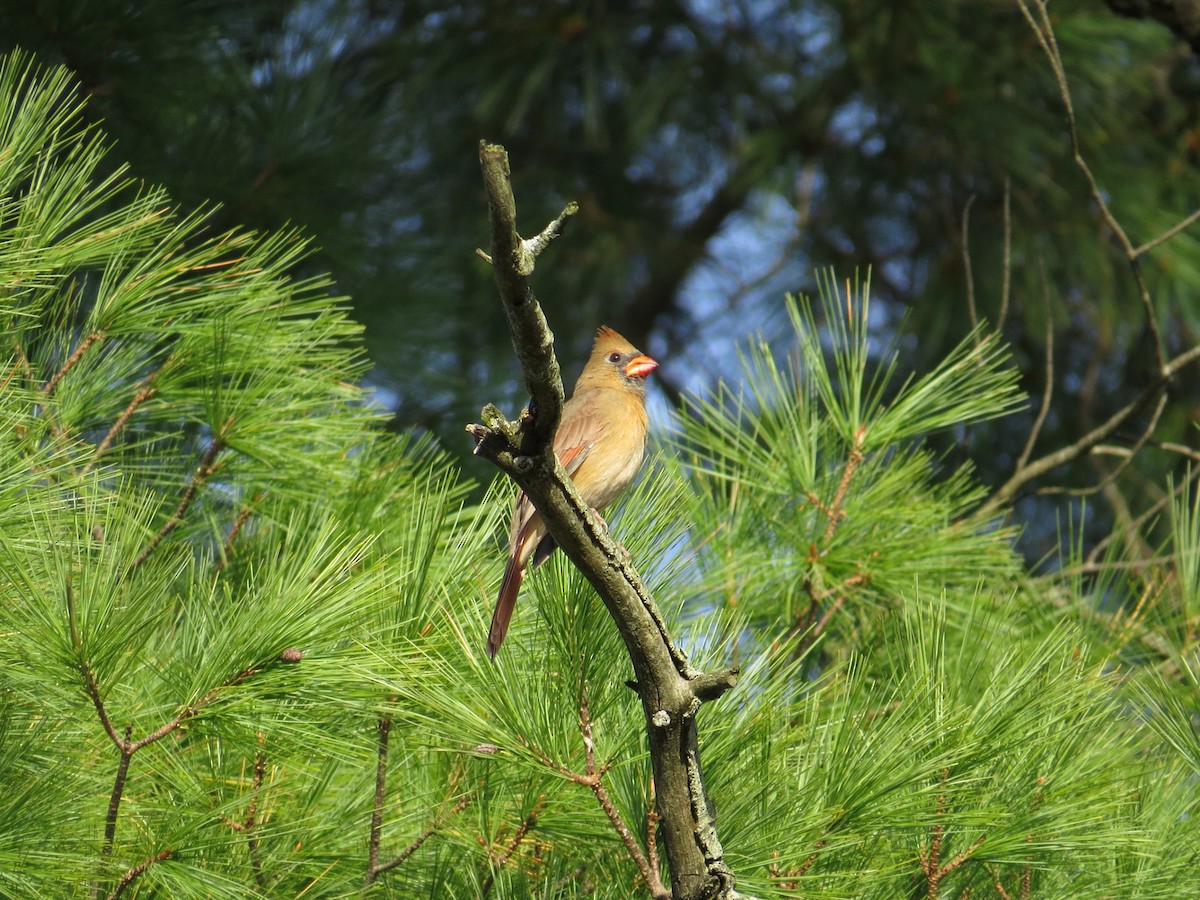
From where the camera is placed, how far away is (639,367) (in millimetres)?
4246

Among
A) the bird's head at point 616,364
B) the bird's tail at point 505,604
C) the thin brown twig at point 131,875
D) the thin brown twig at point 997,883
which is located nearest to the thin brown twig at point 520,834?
the bird's tail at point 505,604

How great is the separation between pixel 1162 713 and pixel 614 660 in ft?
3.58

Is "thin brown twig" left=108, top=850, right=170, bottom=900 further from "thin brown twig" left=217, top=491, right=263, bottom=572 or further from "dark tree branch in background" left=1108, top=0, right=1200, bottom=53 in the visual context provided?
"dark tree branch in background" left=1108, top=0, right=1200, bottom=53

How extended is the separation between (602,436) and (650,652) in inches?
67.7

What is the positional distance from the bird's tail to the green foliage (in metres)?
0.04

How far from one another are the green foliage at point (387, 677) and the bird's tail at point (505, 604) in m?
0.04

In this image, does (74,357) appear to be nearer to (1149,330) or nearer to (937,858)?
(937,858)

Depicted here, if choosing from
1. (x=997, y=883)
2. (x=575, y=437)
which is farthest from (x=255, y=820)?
(x=575, y=437)

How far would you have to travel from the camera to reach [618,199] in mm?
6797

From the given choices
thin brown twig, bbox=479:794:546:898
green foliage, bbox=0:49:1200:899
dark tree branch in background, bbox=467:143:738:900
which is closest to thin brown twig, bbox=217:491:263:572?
green foliage, bbox=0:49:1200:899

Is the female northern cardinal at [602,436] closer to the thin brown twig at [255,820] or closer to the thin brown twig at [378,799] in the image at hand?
the thin brown twig at [378,799]

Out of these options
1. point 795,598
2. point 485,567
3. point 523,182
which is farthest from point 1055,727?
point 523,182

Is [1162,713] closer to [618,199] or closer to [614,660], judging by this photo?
[614,660]

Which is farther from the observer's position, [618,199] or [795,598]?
[618,199]
